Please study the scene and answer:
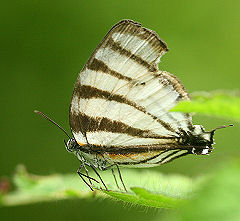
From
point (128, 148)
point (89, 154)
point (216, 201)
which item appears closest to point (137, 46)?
point (128, 148)

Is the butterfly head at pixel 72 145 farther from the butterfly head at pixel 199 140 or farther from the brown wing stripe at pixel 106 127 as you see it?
the butterfly head at pixel 199 140

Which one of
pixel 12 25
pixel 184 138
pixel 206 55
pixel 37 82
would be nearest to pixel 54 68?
pixel 37 82

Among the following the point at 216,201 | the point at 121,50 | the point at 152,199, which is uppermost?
the point at 121,50

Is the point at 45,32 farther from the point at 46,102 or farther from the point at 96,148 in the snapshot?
the point at 96,148

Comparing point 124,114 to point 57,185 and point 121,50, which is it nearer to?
point 121,50

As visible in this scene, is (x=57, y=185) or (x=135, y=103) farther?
(x=57, y=185)

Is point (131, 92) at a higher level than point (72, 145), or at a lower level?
higher

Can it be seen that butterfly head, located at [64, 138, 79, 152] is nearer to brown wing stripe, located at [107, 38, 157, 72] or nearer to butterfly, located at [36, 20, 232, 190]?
butterfly, located at [36, 20, 232, 190]
